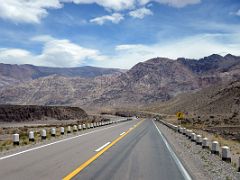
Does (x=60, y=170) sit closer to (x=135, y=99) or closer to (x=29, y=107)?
(x=29, y=107)

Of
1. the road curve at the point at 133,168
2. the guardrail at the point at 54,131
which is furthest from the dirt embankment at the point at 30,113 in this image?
the road curve at the point at 133,168

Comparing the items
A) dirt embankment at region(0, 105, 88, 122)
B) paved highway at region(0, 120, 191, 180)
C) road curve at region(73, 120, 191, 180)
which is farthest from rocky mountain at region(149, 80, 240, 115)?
paved highway at region(0, 120, 191, 180)

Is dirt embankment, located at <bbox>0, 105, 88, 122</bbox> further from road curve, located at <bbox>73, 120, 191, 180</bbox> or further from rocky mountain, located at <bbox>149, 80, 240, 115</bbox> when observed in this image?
road curve, located at <bbox>73, 120, 191, 180</bbox>

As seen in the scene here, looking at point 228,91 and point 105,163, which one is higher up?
point 228,91

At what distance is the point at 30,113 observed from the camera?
270 ft

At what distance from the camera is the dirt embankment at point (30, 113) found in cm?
7719

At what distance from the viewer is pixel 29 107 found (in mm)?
84562

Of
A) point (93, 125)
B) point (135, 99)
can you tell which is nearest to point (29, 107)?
point (93, 125)

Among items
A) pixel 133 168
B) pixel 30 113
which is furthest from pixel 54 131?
pixel 30 113

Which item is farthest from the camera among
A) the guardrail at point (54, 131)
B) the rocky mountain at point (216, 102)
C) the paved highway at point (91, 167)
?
the rocky mountain at point (216, 102)

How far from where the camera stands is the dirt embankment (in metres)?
77.2

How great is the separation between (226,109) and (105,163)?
95178 mm

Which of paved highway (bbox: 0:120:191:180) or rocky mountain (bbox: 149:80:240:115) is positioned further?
rocky mountain (bbox: 149:80:240:115)

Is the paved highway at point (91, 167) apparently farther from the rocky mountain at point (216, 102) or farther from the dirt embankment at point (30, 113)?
the rocky mountain at point (216, 102)
